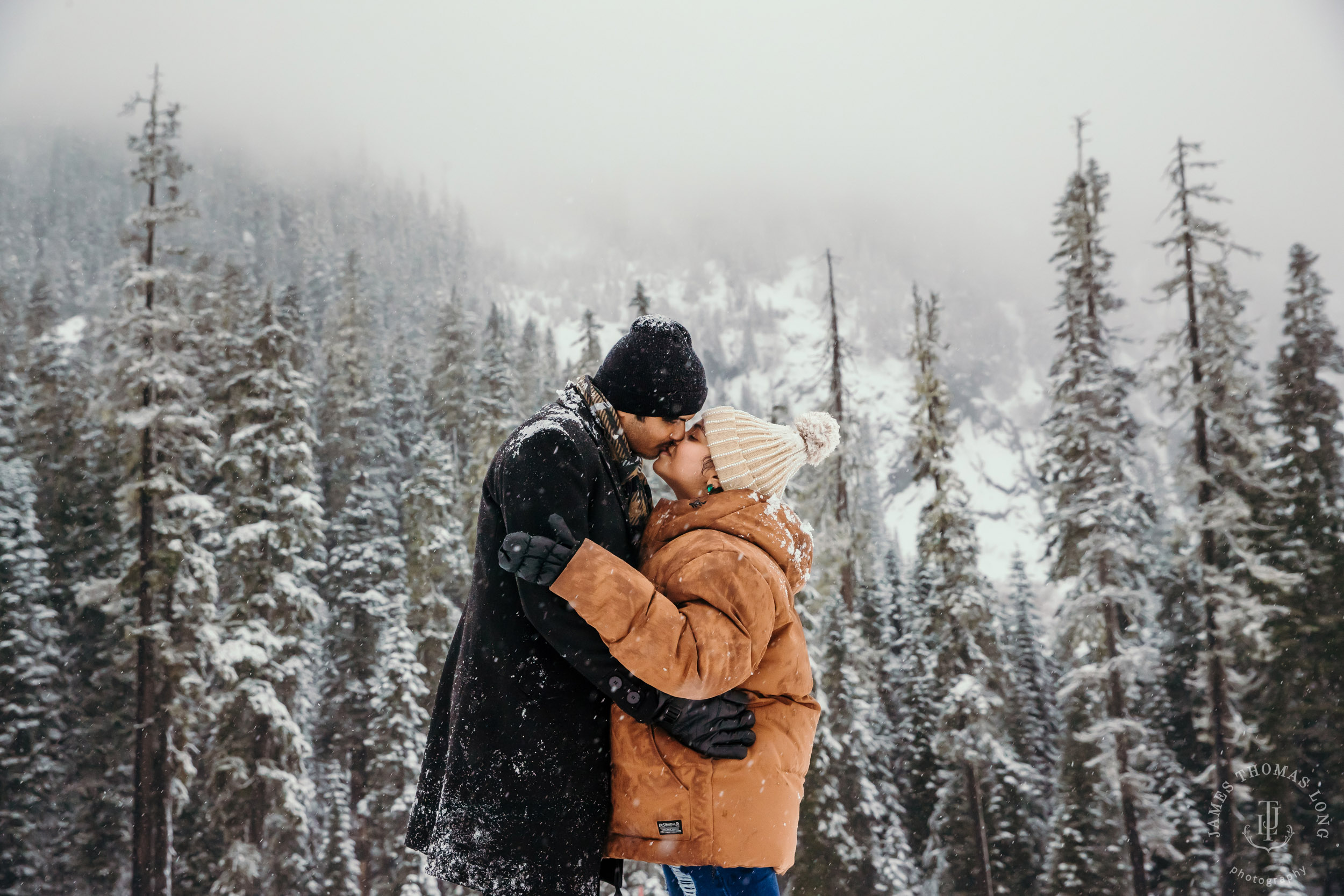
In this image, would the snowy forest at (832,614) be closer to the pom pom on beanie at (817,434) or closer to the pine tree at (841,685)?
the pine tree at (841,685)

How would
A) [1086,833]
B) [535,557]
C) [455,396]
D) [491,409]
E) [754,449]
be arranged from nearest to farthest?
[535,557], [754,449], [1086,833], [491,409], [455,396]

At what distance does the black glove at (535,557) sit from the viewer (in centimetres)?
224

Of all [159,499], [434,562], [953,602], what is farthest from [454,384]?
[953,602]

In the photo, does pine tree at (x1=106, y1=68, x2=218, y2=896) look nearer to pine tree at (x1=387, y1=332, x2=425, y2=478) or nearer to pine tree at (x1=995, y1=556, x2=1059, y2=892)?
pine tree at (x1=387, y1=332, x2=425, y2=478)

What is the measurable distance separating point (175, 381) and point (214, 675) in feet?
31.5

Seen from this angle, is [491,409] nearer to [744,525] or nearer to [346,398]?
Answer: [346,398]

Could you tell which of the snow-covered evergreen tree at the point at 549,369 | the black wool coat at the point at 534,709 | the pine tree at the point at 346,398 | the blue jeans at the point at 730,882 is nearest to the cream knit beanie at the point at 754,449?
the black wool coat at the point at 534,709

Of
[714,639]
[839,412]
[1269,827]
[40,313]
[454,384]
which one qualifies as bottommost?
[1269,827]

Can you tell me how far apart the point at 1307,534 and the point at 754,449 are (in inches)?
1047

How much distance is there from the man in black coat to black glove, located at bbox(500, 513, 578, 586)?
148mm

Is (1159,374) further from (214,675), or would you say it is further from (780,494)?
(214,675)

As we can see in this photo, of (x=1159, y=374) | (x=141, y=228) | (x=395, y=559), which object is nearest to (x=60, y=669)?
(x=395, y=559)

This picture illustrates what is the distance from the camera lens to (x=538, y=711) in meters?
2.50

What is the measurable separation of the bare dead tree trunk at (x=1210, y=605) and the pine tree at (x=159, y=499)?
21.5 meters
